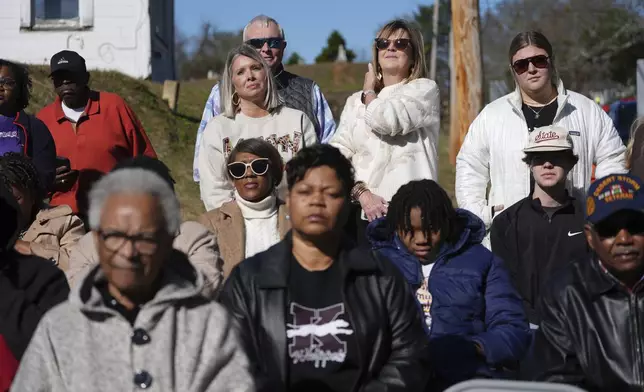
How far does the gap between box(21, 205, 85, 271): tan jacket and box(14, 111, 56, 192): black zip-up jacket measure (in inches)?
24.6

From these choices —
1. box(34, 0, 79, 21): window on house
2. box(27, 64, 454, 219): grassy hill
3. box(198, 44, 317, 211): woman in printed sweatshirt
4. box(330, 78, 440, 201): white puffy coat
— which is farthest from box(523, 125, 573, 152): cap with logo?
box(34, 0, 79, 21): window on house

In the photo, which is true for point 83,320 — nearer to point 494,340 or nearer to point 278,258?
point 278,258

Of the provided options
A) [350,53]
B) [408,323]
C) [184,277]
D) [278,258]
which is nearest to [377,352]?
[408,323]

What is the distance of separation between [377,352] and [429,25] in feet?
211

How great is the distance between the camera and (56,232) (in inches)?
243

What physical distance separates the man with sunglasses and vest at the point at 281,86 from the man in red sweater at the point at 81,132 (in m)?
0.63

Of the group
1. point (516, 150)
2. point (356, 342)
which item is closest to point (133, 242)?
point (356, 342)

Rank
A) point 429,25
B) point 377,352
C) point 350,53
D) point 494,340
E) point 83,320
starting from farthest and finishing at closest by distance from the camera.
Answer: point 429,25
point 350,53
point 494,340
point 377,352
point 83,320

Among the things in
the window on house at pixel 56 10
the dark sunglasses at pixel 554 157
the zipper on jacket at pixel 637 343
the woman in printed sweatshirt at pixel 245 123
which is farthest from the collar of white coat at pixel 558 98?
the window on house at pixel 56 10

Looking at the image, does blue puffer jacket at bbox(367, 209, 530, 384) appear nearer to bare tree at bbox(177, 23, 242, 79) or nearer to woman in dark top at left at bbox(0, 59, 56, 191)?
woman in dark top at left at bbox(0, 59, 56, 191)

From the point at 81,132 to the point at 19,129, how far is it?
477 mm

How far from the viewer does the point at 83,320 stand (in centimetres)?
361

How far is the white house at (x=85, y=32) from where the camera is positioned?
18828 mm

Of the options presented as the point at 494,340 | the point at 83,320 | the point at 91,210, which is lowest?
the point at 494,340
